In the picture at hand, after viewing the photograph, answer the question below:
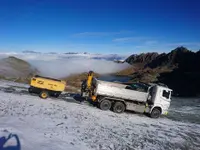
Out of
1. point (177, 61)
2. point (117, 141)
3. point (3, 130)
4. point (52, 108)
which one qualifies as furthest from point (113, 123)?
point (177, 61)

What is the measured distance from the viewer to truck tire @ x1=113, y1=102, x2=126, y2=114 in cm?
1744

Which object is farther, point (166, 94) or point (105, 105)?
point (166, 94)

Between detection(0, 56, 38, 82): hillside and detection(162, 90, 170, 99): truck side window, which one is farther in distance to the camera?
detection(0, 56, 38, 82): hillside

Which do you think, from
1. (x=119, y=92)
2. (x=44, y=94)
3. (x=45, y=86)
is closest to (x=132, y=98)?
(x=119, y=92)

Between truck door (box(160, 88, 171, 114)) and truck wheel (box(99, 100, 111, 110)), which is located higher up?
truck door (box(160, 88, 171, 114))

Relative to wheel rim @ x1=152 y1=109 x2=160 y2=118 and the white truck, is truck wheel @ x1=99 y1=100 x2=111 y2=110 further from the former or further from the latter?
wheel rim @ x1=152 y1=109 x2=160 y2=118

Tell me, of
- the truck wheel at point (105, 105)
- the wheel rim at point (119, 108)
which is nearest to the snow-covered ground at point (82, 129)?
the truck wheel at point (105, 105)

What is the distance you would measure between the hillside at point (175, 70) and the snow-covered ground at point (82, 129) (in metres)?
29.4

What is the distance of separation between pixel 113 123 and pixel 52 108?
519 cm

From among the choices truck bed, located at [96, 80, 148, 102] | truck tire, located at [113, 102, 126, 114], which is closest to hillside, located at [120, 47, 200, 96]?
truck bed, located at [96, 80, 148, 102]

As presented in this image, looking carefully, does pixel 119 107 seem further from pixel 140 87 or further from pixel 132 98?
pixel 140 87

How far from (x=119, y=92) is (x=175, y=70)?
6122cm

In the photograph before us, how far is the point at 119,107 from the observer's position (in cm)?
1752

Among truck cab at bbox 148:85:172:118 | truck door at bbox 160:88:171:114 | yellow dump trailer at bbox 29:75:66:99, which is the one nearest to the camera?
truck cab at bbox 148:85:172:118
